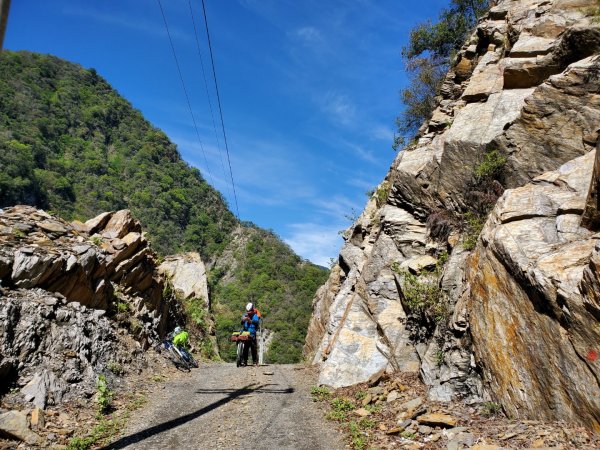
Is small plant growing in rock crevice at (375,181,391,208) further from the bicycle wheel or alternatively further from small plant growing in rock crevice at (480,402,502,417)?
small plant growing in rock crevice at (480,402,502,417)

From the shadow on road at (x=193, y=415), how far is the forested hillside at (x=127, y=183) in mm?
34255

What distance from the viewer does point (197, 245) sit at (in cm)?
7656

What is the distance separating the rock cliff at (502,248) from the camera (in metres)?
5.71

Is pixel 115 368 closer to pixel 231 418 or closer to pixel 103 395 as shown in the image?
pixel 103 395

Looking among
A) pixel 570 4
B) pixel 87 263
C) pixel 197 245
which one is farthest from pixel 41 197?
pixel 570 4

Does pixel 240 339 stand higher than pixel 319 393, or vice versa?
pixel 240 339

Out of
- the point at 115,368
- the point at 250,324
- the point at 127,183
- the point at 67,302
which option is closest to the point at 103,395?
the point at 115,368

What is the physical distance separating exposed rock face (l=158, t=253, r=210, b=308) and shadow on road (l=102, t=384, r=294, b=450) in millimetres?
19714

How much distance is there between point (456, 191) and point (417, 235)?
182 centimetres

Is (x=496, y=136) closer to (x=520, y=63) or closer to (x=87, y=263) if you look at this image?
(x=520, y=63)

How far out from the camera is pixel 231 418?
803 cm

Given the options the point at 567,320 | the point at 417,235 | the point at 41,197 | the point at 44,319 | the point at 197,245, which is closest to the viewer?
the point at 567,320

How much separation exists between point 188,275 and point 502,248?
27798 millimetres

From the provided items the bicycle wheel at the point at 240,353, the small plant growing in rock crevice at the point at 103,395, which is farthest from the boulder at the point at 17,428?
the bicycle wheel at the point at 240,353
